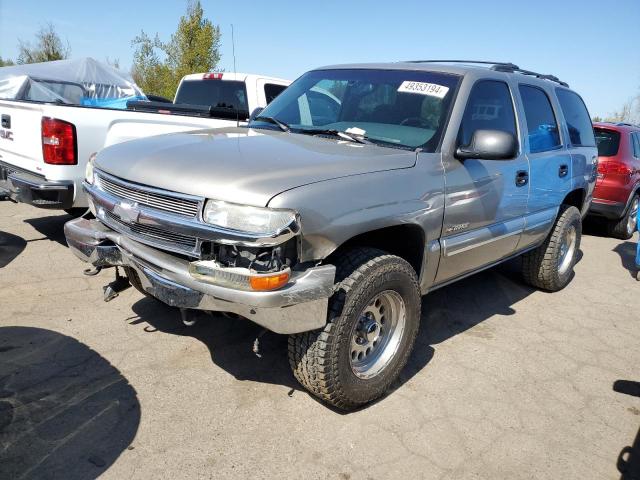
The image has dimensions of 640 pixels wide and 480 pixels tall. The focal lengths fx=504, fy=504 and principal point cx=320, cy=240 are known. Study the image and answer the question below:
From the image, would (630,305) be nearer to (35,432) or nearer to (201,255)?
(201,255)

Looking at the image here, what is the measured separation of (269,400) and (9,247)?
11.6 feet

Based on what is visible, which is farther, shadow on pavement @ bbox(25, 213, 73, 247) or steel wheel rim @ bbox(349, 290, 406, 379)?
shadow on pavement @ bbox(25, 213, 73, 247)

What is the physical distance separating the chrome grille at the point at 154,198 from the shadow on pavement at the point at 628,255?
18.2ft

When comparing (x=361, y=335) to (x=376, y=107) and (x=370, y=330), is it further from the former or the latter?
(x=376, y=107)

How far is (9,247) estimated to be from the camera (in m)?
4.90

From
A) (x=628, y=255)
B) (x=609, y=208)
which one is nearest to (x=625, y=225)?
(x=609, y=208)

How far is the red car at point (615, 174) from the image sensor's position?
24.0 ft

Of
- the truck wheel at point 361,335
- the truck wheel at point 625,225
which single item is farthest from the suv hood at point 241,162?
the truck wheel at point 625,225

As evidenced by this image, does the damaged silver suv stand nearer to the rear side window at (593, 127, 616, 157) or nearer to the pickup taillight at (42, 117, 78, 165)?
the pickup taillight at (42, 117, 78, 165)

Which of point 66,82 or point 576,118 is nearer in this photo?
point 576,118

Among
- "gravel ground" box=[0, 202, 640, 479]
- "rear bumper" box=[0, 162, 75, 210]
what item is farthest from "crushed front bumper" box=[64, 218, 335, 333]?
"rear bumper" box=[0, 162, 75, 210]

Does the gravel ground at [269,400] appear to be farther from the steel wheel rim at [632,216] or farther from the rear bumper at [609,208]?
the steel wheel rim at [632,216]

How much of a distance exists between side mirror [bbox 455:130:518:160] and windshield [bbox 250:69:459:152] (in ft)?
0.75

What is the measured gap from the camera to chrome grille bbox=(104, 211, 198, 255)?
238 centimetres
